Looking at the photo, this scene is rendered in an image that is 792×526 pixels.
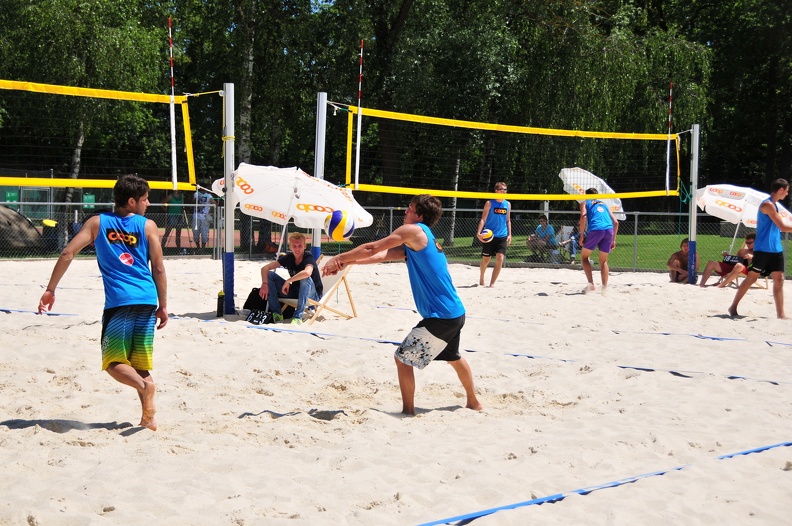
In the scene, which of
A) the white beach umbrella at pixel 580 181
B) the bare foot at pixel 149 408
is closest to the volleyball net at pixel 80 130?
the bare foot at pixel 149 408

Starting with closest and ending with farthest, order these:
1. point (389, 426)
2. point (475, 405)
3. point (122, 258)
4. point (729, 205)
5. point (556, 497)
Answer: point (556, 497) → point (122, 258) → point (389, 426) → point (475, 405) → point (729, 205)

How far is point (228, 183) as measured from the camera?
8148 mm

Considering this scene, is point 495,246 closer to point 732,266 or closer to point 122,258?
point 732,266

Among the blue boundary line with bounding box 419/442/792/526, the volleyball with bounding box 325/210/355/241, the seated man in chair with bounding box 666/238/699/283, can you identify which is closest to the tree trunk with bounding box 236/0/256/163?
the seated man in chair with bounding box 666/238/699/283

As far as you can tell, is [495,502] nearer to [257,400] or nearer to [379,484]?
[379,484]

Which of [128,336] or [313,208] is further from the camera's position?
[313,208]

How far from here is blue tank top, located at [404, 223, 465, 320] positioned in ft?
15.6

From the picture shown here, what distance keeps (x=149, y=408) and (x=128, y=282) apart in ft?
2.22

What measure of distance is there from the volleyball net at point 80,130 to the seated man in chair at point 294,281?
1.16 metres

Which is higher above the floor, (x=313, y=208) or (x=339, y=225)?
(x=313, y=208)

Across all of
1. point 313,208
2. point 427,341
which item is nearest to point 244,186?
point 313,208

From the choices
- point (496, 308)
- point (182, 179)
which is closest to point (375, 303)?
point (496, 308)

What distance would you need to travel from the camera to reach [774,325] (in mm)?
8430

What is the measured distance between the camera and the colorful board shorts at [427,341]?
4734 millimetres
